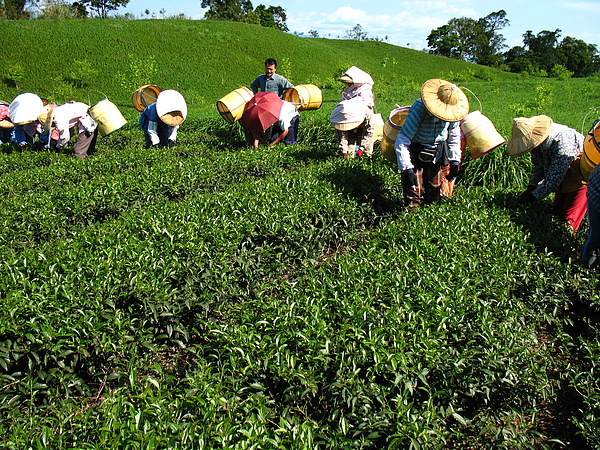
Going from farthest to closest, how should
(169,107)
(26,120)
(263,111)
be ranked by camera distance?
(26,120), (169,107), (263,111)

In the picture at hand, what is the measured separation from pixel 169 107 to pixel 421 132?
447cm

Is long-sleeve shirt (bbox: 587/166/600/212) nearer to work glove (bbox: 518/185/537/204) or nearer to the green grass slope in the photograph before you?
work glove (bbox: 518/185/537/204)

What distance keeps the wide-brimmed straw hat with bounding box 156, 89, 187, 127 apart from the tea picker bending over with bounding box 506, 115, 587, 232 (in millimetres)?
5087

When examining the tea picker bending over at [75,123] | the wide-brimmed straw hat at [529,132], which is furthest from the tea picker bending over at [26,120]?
the wide-brimmed straw hat at [529,132]

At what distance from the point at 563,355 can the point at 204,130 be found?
372 inches

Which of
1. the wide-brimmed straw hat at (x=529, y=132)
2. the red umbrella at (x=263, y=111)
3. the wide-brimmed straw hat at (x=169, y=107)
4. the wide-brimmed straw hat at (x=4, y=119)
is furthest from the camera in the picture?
the wide-brimmed straw hat at (x=4, y=119)

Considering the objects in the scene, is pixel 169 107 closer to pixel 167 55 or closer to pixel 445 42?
pixel 167 55

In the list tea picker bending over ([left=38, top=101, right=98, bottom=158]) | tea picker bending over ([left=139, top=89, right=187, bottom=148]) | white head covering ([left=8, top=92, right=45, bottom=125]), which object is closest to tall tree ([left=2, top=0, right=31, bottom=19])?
white head covering ([left=8, top=92, right=45, bottom=125])

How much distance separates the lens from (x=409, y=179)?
14.4 feet

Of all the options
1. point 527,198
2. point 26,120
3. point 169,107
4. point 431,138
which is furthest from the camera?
point 26,120

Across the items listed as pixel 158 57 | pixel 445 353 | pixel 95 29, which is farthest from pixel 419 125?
pixel 95 29

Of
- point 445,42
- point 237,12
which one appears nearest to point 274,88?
point 237,12

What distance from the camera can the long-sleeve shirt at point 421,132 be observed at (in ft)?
14.1

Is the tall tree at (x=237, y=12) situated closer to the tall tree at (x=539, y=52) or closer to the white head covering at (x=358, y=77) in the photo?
the tall tree at (x=539, y=52)
